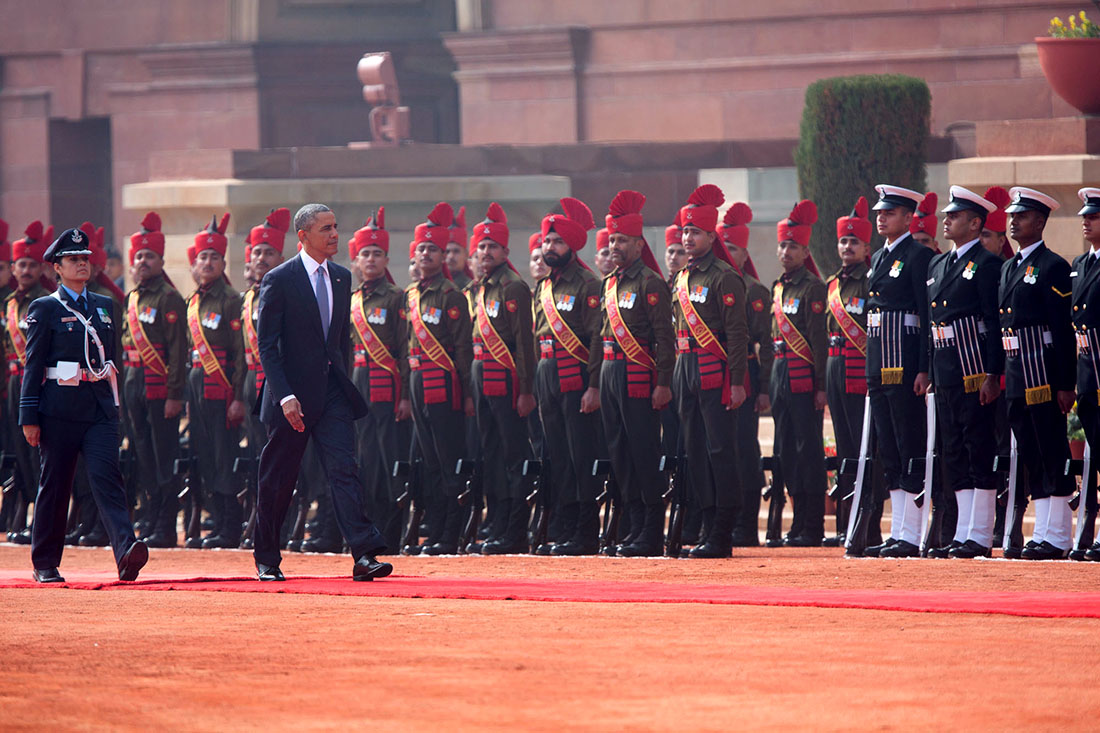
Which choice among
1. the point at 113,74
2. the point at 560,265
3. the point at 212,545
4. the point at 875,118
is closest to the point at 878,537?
the point at 560,265

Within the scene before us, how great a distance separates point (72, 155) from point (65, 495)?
14624 millimetres

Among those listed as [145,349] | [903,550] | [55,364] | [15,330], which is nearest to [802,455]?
[903,550]

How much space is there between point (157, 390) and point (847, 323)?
4652 mm

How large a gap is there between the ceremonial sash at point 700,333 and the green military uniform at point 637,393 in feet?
0.42

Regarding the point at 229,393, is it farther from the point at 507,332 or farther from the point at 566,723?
the point at 566,723

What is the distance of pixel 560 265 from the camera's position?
12.7 metres

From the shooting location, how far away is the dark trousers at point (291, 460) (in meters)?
9.94

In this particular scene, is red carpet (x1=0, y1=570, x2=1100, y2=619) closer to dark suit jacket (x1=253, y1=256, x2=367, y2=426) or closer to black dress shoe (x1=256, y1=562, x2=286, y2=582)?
black dress shoe (x1=256, y1=562, x2=286, y2=582)

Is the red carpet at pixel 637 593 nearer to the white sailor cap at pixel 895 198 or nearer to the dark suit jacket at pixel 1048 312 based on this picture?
the dark suit jacket at pixel 1048 312

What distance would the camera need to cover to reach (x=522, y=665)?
712 cm

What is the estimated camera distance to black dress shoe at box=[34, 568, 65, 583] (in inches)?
406

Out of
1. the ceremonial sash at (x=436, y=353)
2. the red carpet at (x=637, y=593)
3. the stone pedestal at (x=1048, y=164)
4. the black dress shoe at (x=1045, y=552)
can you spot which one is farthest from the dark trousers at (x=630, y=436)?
the stone pedestal at (x=1048, y=164)

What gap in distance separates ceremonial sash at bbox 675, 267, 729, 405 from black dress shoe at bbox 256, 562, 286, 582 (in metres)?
3.09

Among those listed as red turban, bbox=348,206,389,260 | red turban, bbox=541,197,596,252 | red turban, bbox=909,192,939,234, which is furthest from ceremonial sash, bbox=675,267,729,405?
red turban, bbox=348,206,389,260
